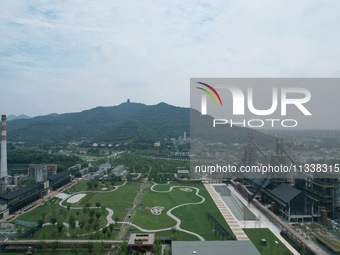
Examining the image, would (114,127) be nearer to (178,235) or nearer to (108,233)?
(108,233)

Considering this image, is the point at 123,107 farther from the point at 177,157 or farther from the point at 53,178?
the point at 53,178

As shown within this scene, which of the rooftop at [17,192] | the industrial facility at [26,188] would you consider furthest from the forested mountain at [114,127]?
the rooftop at [17,192]

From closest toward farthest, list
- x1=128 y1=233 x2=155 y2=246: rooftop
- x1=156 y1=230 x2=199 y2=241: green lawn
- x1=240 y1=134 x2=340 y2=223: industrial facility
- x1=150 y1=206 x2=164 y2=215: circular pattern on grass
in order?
1. x1=128 y1=233 x2=155 y2=246: rooftop
2. x1=156 y1=230 x2=199 y2=241: green lawn
3. x1=240 y1=134 x2=340 y2=223: industrial facility
4. x1=150 y1=206 x2=164 y2=215: circular pattern on grass

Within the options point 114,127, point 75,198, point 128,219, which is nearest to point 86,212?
point 128,219

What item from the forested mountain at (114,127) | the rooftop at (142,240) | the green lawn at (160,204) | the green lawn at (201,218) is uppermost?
the forested mountain at (114,127)

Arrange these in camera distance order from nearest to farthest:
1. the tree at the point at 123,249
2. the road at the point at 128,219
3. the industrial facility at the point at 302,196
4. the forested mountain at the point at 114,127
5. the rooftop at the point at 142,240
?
the tree at the point at 123,249 → the rooftop at the point at 142,240 → the road at the point at 128,219 → the industrial facility at the point at 302,196 → the forested mountain at the point at 114,127

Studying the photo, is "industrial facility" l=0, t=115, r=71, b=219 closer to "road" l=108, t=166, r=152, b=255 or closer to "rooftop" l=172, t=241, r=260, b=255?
"road" l=108, t=166, r=152, b=255

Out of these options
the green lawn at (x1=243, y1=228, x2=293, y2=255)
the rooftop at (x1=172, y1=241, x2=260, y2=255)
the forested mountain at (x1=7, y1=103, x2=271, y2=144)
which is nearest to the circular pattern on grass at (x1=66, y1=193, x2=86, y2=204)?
the rooftop at (x1=172, y1=241, x2=260, y2=255)

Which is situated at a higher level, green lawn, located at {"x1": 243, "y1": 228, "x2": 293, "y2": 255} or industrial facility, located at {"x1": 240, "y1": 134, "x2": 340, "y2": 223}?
industrial facility, located at {"x1": 240, "y1": 134, "x2": 340, "y2": 223}

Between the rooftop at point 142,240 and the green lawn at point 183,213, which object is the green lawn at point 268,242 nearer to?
the green lawn at point 183,213
